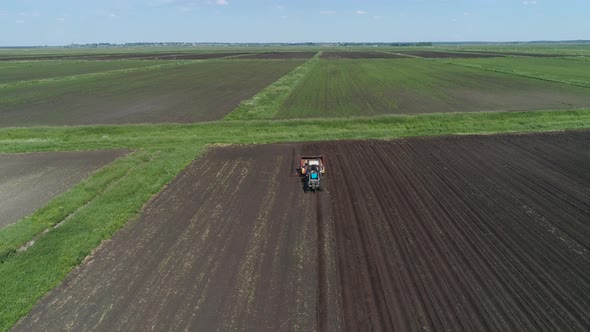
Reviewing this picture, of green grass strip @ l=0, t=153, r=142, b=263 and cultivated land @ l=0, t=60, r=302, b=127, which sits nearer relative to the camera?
green grass strip @ l=0, t=153, r=142, b=263

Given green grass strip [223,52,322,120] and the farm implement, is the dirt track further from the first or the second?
green grass strip [223,52,322,120]

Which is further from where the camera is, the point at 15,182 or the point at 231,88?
the point at 231,88

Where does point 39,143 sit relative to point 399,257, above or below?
above

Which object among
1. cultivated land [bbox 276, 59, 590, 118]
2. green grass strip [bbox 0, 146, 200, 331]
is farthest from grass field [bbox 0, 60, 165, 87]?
green grass strip [bbox 0, 146, 200, 331]

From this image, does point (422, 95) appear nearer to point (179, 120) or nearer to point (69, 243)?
point (179, 120)

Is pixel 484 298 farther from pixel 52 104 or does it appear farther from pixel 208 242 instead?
pixel 52 104

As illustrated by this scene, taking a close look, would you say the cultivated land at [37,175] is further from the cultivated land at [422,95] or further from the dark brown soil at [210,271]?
the cultivated land at [422,95]

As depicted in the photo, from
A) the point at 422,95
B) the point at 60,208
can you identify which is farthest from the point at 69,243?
the point at 422,95

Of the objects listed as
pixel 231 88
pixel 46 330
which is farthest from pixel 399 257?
pixel 231 88
